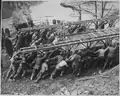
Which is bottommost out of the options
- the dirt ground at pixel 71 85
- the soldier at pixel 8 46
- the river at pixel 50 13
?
the dirt ground at pixel 71 85

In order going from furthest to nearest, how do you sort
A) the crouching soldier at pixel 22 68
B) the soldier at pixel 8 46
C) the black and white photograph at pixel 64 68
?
the soldier at pixel 8 46 < the crouching soldier at pixel 22 68 < the black and white photograph at pixel 64 68

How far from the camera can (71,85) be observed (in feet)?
14.3

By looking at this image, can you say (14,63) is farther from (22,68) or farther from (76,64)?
(76,64)

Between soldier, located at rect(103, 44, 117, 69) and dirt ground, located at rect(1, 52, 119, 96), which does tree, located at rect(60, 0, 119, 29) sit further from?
dirt ground, located at rect(1, 52, 119, 96)

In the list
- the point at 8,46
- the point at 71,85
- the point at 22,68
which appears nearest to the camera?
the point at 71,85

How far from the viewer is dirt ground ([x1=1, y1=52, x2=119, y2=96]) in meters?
3.90

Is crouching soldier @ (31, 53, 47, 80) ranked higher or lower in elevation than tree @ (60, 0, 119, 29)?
lower

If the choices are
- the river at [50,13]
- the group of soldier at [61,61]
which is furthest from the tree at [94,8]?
the group of soldier at [61,61]

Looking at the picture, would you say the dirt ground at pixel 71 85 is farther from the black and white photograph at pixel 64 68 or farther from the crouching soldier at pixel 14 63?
the crouching soldier at pixel 14 63

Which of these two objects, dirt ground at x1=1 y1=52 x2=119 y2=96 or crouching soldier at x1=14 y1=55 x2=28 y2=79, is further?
crouching soldier at x1=14 y1=55 x2=28 y2=79

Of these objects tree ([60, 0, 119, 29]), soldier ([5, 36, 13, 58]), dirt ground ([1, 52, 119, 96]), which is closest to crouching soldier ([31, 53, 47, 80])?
dirt ground ([1, 52, 119, 96])

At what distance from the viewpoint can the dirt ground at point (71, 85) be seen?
12.8ft

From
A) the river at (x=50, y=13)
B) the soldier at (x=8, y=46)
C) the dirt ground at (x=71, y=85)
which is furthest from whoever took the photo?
the river at (x=50, y=13)

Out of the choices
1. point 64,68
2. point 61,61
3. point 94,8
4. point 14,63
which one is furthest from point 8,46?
point 94,8
